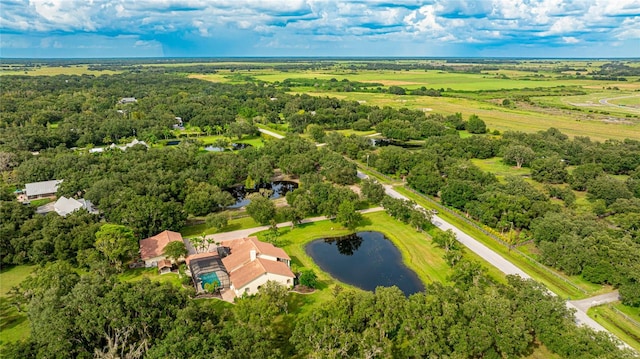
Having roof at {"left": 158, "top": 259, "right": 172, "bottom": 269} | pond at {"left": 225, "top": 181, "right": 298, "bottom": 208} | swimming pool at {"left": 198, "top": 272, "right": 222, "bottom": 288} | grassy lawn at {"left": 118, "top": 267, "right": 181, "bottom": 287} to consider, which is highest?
swimming pool at {"left": 198, "top": 272, "right": 222, "bottom": 288}

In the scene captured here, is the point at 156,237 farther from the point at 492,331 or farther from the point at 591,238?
the point at 591,238

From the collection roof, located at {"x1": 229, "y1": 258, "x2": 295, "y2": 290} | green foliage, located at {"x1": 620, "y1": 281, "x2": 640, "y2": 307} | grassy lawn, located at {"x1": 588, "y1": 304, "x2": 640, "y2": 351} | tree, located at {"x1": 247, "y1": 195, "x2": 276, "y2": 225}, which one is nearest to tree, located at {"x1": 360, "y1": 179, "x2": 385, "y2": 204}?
tree, located at {"x1": 247, "y1": 195, "x2": 276, "y2": 225}

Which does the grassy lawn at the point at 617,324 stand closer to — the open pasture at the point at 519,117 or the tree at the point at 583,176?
the tree at the point at 583,176

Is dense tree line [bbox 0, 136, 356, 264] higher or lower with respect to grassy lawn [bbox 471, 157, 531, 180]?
higher

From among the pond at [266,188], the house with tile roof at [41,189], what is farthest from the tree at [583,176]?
the house with tile roof at [41,189]

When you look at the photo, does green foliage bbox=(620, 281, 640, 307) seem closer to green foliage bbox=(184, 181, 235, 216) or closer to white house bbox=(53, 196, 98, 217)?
green foliage bbox=(184, 181, 235, 216)

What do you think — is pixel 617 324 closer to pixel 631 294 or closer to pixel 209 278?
pixel 631 294
